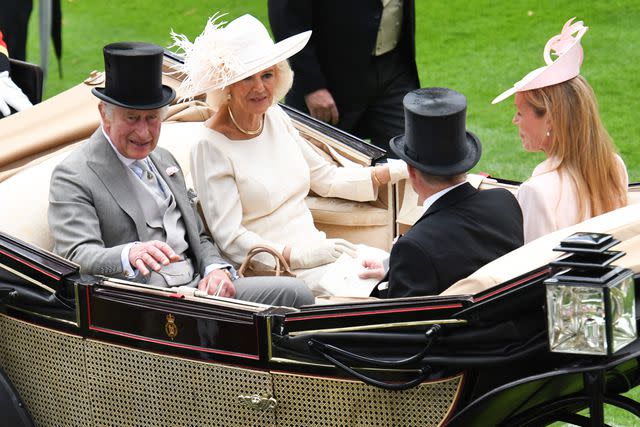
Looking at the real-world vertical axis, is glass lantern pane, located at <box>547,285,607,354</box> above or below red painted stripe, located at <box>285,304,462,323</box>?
above

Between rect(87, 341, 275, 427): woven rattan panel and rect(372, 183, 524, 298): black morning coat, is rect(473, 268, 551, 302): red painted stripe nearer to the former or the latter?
rect(372, 183, 524, 298): black morning coat

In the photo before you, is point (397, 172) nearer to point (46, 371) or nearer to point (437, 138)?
point (437, 138)

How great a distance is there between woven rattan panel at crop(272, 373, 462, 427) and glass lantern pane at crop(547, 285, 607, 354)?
321mm

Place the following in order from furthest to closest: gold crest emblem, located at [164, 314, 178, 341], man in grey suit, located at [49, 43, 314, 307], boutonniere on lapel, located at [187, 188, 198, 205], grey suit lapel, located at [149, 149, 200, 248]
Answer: boutonniere on lapel, located at [187, 188, 198, 205] → grey suit lapel, located at [149, 149, 200, 248] → man in grey suit, located at [49, 43, 314, 307] → gold crest emblem, located at [164, 314, 178, 341]

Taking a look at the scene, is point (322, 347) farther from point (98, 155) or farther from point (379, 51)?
point (379, 51)

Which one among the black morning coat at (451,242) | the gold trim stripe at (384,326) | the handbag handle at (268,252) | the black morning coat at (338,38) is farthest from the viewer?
the black morning coat at (338,38)

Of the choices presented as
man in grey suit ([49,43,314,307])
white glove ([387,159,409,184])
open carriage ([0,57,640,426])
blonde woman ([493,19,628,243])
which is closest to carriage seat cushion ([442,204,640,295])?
open carriage ([0,57,640,426])

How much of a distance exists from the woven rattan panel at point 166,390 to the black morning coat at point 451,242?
17.6 inches

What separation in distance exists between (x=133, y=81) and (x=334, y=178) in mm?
944

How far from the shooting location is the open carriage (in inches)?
108

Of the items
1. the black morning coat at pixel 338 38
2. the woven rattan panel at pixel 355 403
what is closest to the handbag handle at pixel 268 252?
the woven rattan panel at pixel 355 403

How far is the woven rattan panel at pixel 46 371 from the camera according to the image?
3.39 metres

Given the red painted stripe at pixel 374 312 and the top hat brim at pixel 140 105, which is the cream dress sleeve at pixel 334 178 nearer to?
the top hat brim at pixel 140 105

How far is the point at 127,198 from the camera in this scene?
145 inches
